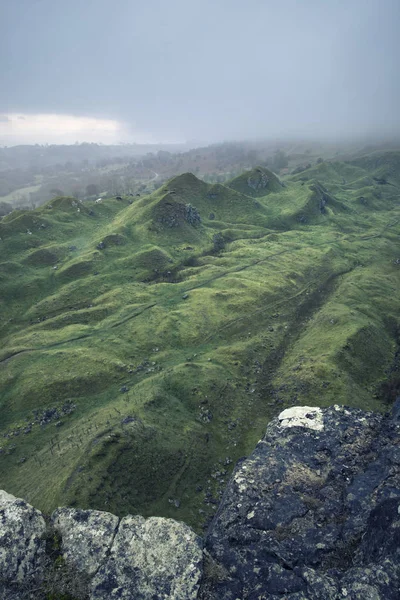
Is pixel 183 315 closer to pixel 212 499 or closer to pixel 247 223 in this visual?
pixel 212 499

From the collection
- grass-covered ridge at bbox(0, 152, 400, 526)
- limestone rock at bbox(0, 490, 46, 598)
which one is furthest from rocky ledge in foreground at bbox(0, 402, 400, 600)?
grass-covered ridge at bbox(0, 152, 400, 526)

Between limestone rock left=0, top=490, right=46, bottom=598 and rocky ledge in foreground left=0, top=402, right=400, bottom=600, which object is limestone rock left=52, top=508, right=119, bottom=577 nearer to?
rocky ledge in foreground left=0, top=402, right=400, bottom=600

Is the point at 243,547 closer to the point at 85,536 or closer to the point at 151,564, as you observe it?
the point at 151,564

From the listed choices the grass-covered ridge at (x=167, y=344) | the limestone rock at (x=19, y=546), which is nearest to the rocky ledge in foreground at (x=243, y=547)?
the limestone rock at (x=19, y=546)

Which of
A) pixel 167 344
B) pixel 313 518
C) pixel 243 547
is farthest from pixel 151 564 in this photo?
pixel 167 344

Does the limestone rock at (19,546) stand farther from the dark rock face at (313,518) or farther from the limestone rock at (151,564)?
the dark rock face at (313,518)

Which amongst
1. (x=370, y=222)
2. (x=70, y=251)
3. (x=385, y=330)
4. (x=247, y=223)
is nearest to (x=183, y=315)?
(x=385, y=330)
